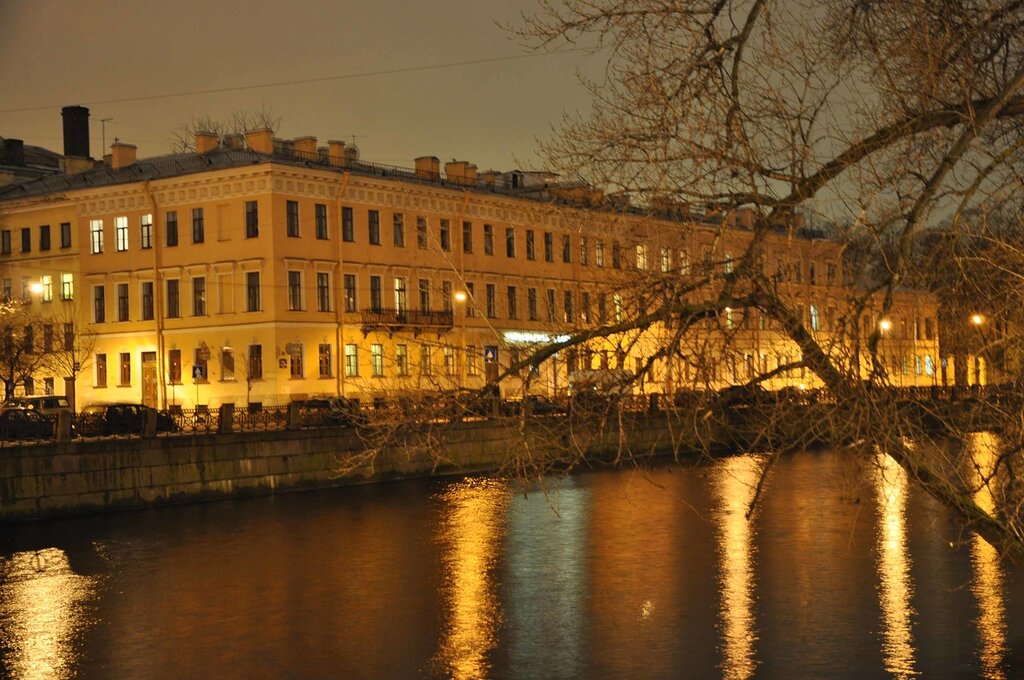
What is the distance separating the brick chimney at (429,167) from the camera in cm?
5150

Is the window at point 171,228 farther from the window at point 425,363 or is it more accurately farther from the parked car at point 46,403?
the window at point 425,363

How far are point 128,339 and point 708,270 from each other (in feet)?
135

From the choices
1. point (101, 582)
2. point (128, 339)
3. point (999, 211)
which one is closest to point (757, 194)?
point (999, 211)

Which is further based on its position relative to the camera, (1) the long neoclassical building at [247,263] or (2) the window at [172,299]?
(2) the window at [172,299]

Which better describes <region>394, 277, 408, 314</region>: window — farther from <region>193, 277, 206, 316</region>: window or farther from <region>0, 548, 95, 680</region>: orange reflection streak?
<region>0, 548, 95, 680</region>: orange reflection streak

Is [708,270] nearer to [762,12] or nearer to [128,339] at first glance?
A: [762,12]

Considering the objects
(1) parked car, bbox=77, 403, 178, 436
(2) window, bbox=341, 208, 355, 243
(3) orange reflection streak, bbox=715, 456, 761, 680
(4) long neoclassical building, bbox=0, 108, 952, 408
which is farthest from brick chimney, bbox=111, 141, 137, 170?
(3) orange reflection streak, bbox=715, 456, 761, 680

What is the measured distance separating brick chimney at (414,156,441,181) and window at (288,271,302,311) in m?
7.06

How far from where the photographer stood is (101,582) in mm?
21062

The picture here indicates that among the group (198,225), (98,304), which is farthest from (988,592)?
(98,304)

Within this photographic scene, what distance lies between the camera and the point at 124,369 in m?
49.2

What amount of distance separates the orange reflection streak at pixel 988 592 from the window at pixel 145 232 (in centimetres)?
3220

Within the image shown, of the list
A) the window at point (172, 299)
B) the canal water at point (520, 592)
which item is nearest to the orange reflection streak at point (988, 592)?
the canal water at point (520, 592)

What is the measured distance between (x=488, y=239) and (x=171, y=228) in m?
10.5
